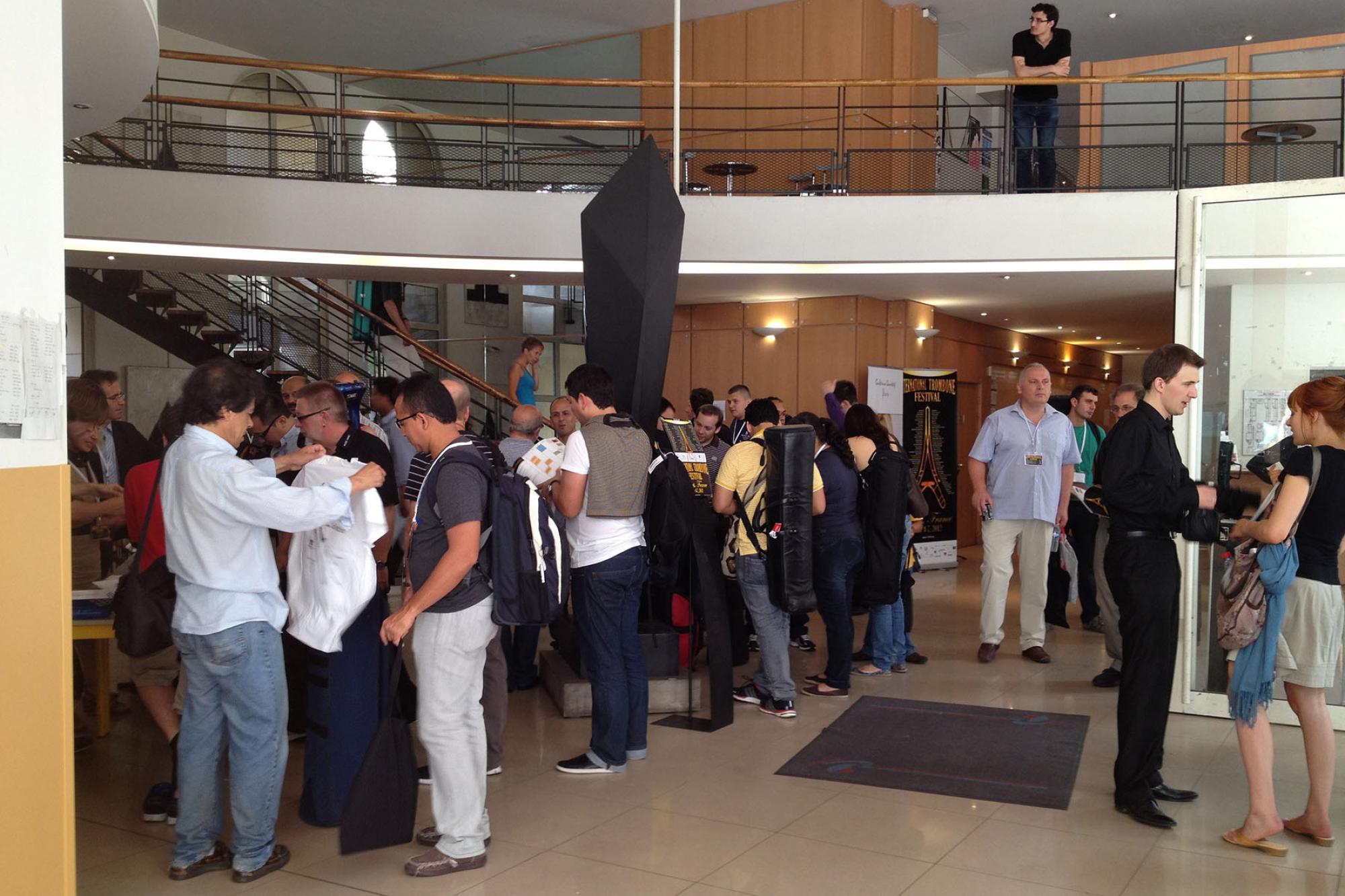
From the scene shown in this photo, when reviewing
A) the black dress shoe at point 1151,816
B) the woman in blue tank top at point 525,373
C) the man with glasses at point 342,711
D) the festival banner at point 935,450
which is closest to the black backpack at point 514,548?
the man with glasses at point 342,711

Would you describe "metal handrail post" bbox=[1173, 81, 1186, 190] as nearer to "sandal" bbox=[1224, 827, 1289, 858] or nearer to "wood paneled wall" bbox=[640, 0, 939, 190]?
"wood paneled wall" bbox=[640, 0, 939, 190]

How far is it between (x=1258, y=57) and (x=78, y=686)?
10.9 metres

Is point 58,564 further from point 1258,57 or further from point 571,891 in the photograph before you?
point 1258,57

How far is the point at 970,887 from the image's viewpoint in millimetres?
3465

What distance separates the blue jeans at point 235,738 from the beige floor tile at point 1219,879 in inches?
110

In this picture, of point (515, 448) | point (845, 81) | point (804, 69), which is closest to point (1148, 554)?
point (515, 448)

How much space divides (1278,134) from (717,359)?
19.5 ft

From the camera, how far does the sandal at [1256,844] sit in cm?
369

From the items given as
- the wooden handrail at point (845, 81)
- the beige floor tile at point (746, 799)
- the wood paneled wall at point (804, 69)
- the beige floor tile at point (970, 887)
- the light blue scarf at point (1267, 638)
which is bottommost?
the beige floor tile at point (746, 799)

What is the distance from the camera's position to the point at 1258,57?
10156 millimetres

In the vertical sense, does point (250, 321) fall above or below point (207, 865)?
above

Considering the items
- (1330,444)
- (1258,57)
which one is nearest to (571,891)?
(1330,444)

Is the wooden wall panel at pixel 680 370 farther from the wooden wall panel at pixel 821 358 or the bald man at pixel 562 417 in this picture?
the bald man at pixel 562 417

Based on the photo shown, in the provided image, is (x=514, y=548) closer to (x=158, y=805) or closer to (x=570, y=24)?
(x=158, y=805)
